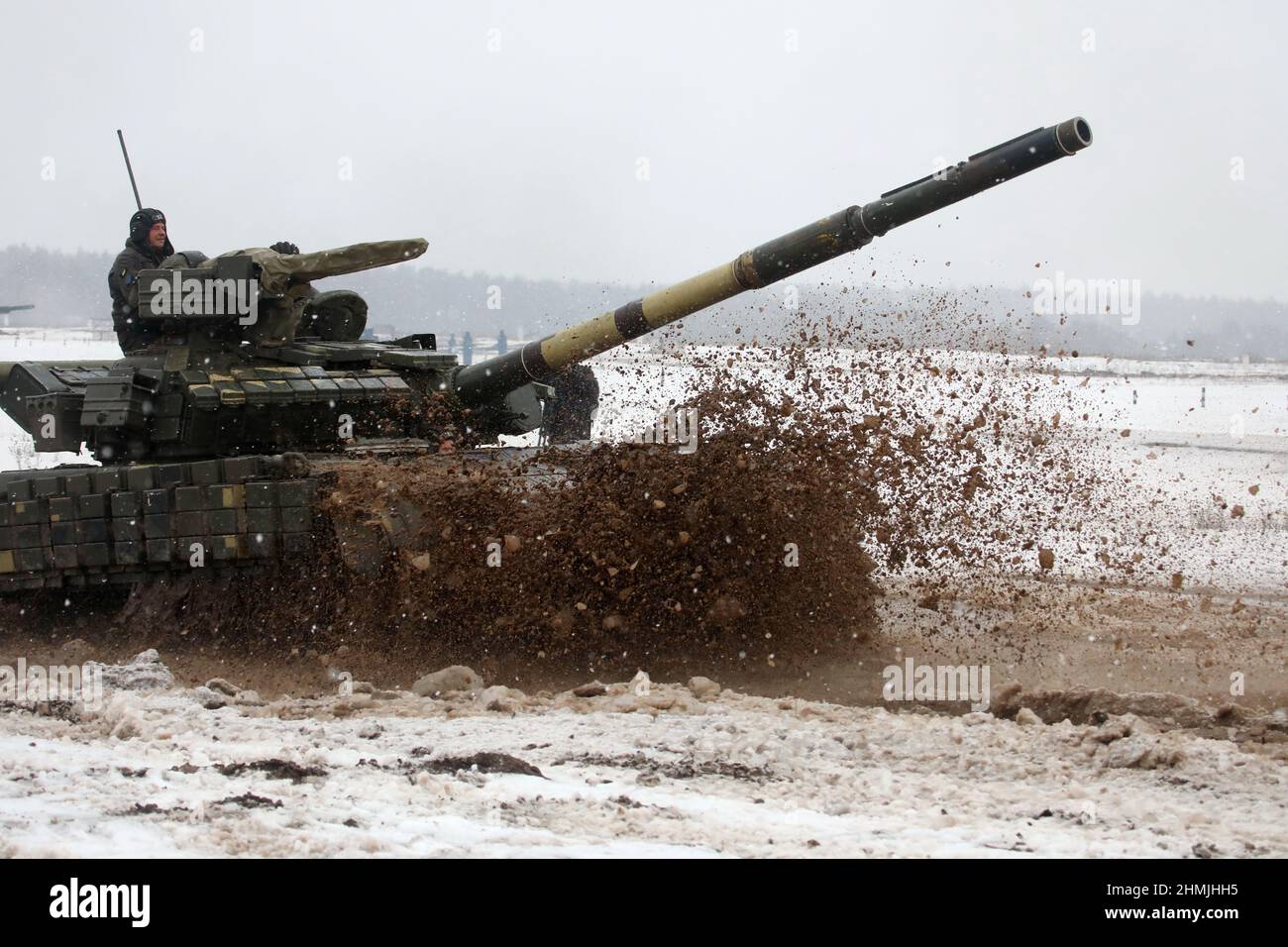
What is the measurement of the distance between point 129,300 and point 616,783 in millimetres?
6123

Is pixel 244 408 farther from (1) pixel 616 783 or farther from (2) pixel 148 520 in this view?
(1) pixel 616 783

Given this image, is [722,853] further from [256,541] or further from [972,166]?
[256,541]

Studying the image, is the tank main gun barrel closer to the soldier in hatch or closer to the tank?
the tank

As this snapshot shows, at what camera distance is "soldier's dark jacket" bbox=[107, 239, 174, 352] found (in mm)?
9734

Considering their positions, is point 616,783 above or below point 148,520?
below

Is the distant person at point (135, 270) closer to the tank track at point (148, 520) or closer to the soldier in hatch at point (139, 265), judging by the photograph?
the soldier in hatch at point (139, 265)

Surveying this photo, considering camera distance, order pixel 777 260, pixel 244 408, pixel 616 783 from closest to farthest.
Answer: pixel 616 783 < pixel 777 260 < pixel 244 408

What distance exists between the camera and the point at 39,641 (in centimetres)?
969

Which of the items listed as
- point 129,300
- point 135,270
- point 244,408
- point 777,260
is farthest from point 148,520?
point 777,260

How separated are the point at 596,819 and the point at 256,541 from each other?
14.5 ft

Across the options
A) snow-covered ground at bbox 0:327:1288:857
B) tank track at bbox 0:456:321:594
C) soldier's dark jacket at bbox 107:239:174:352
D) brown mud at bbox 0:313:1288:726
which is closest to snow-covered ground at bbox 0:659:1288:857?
snow-covered ground at bbox 0:327:1288:857

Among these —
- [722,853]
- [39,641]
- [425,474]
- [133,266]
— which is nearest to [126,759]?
[722,853]

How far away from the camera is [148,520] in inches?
342
